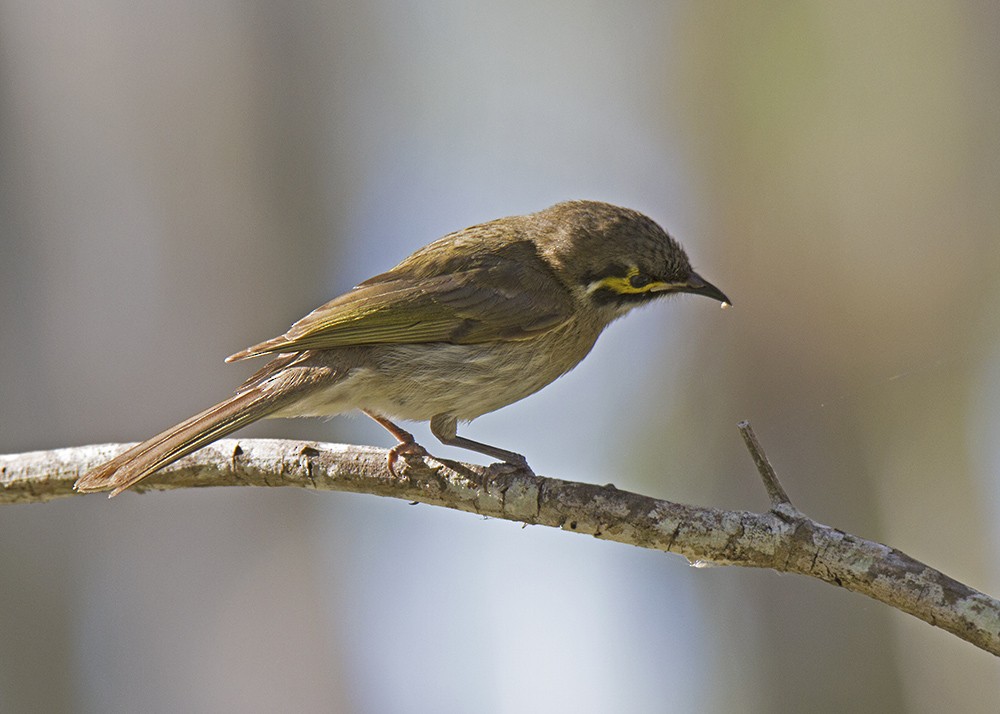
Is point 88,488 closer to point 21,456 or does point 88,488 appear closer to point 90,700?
point 21,456

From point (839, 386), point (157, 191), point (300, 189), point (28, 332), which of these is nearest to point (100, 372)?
point (28, 332)

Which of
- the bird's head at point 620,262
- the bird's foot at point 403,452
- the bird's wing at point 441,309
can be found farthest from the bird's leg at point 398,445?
the bird's head at point 620,262

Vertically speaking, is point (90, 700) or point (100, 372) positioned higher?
point (100, 372)

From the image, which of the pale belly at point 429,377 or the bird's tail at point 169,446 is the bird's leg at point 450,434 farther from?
the bird's tail at point 169,446

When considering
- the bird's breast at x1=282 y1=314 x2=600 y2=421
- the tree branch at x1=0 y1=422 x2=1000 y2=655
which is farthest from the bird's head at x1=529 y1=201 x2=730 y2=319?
the tree branch at x1=0 y1=422 x2=1000 y2=655

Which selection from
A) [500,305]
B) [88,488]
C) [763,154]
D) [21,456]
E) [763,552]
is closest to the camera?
[763,552]

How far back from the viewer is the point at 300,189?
27.4ft

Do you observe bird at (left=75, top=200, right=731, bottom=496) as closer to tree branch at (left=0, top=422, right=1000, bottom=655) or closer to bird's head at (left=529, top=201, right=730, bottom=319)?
bird's head at (left=529, top=201, right=730, bottom=319)

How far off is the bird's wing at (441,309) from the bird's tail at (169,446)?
405 millimetres

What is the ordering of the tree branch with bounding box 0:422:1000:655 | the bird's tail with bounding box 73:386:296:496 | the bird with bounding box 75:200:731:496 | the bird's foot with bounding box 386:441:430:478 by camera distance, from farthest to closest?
the bird with bounding box 75:200:731:496, the bird's foot with bounding box 386:441:430:478, the bird's tail with bounding box 73:386:296:496, the tree branch with bounding box 0:422:1000:655

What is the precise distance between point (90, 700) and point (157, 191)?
372cm

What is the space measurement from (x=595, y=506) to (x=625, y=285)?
1.47m

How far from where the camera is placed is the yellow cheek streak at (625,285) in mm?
4645

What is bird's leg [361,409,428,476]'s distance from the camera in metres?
4.02
